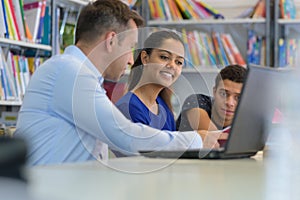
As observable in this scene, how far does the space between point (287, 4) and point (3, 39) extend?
2.15 meters

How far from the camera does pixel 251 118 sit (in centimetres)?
140

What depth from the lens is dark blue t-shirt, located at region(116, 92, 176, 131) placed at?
2.22 metres

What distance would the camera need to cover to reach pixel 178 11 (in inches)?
178

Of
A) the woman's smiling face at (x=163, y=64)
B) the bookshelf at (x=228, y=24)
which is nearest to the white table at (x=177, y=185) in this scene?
the woman's smiling face at (x=163, y=64)

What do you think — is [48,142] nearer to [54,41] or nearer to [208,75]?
[54,41]

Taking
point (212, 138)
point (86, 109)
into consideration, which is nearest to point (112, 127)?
point (86, 109)

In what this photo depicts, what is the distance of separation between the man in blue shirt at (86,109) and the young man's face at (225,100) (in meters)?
0.67

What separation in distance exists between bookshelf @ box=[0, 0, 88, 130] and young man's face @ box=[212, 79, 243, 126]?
1176mm

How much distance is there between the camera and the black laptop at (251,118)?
1.35 meters

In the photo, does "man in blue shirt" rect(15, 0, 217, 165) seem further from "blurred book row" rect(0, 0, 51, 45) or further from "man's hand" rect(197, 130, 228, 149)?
"blurred book row" rect(0, 0, 51, 45)

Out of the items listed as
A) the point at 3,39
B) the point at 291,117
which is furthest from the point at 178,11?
the point at 291,117

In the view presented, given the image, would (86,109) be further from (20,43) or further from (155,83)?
(20,43)

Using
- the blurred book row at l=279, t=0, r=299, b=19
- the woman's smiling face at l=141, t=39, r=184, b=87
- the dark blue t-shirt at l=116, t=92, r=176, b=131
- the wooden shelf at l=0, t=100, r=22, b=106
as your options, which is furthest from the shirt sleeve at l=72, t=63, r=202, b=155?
the blurred book row at l=279, t=0, r=299, b=19

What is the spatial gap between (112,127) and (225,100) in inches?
46.7
